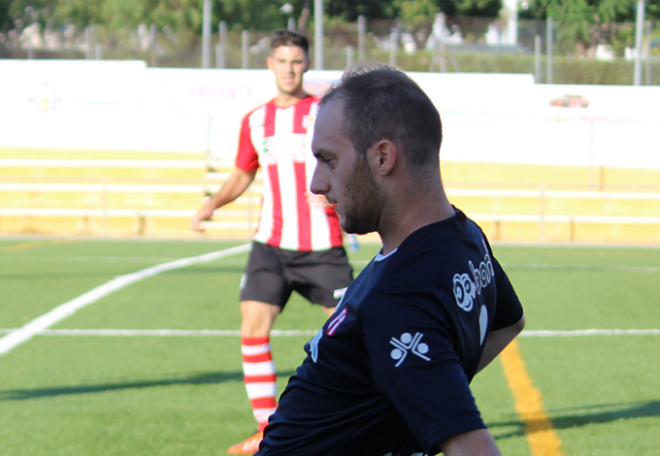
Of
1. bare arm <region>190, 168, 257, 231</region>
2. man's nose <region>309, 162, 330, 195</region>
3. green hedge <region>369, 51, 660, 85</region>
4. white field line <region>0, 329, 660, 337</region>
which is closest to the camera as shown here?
man's nose <region>309, 162, 330, 195</region>

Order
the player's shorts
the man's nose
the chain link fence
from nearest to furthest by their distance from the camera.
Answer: the man's nose → the player's shorts → the chain link fence

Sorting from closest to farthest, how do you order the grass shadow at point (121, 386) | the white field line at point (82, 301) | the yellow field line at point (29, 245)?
the grass shadow at point (121, 386)
the white field line at point (82, 301)
the yellow field line at point (29, 245)

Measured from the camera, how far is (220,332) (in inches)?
289

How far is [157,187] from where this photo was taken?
19.3 meters

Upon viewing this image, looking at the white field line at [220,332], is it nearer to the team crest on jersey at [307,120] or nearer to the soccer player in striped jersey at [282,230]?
the soccer player in striped jersey at [282,230]

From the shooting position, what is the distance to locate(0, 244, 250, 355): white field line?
700cm

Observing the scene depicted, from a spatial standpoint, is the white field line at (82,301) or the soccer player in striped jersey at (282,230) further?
the white field line at (82,301)

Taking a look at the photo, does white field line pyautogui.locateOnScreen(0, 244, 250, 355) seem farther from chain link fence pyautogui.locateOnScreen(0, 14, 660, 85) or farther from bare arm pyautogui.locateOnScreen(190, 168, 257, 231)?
chain link fence pyautogui.locateOnScreen(0, 14, 660, 85)

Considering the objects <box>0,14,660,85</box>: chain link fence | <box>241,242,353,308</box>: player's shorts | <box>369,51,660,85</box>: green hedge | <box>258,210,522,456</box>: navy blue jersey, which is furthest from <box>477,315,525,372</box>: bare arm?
<box>0,14,660,85</box>: chain link fence

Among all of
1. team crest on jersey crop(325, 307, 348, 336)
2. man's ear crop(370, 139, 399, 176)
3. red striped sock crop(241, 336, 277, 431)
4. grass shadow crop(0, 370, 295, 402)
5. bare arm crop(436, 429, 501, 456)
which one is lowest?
grass shadow crop(0, 370, 295, 402)

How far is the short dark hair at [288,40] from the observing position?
4477 millimetres

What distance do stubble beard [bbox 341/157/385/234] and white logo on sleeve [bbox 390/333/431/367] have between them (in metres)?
0.31

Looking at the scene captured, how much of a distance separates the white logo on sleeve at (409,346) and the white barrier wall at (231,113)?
20016 mm

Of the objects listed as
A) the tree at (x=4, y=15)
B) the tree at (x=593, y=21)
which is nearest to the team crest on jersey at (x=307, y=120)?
the tree at (x=593, y=21)
